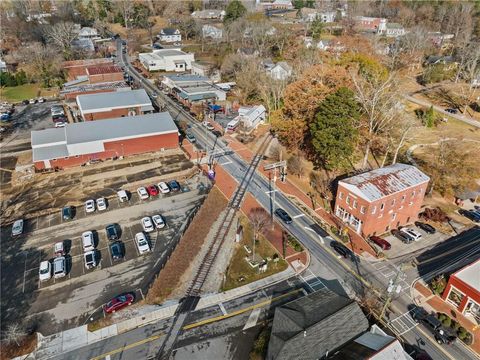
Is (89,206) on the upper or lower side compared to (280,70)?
lower

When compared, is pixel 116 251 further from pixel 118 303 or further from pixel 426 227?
pixel 426 227

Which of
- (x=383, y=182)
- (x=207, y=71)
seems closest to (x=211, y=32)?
(x=207, y=71)

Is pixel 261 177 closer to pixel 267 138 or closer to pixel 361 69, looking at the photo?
pixel 267 138

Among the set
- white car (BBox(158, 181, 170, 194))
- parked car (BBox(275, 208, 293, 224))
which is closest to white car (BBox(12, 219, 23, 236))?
white car (BBox(158, 181, 170, 194))

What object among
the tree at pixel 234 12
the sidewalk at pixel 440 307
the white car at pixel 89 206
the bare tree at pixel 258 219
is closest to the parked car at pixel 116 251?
the white car at pixel 89 206

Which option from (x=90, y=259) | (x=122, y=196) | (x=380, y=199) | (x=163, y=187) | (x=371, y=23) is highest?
(x=371, y=23)

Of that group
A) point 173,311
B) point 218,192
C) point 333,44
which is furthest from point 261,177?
point 333,44
